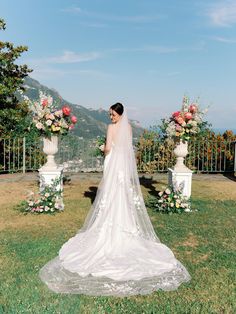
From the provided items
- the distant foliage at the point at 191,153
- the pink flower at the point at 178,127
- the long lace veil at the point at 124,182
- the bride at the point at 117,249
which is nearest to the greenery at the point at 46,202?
the bride at the point at 117,249

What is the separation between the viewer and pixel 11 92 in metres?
18.1

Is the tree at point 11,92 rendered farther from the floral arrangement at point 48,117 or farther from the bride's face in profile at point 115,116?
the bride's face in profile at point 115,116

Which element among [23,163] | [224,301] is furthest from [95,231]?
[23,163]

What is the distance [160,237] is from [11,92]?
12916mm

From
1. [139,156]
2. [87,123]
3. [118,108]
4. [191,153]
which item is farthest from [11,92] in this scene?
[87,123]

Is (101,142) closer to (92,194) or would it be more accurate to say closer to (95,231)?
(92,194)

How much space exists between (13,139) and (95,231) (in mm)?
12131

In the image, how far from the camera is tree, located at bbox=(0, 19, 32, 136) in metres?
17.9

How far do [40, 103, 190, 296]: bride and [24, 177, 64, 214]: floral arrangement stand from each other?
3040 millimetres

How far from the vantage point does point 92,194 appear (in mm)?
12609

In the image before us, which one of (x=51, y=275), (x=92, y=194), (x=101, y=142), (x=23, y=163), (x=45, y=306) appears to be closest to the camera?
(x=45, y=306)

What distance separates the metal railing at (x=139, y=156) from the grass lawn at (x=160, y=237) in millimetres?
5501

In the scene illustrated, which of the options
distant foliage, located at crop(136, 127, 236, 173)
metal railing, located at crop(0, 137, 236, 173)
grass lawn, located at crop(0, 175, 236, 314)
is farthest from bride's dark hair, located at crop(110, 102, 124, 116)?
distant foliage, located at crop(136, 127, 236, 173)

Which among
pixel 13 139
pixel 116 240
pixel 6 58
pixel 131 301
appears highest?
pixel 6 58
